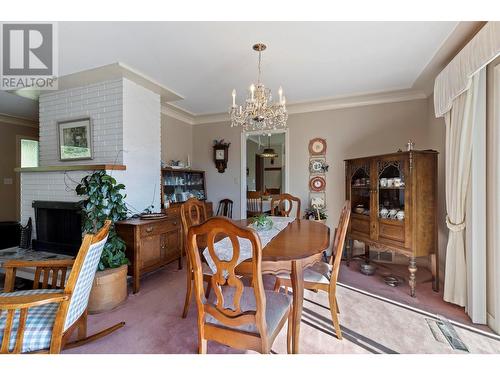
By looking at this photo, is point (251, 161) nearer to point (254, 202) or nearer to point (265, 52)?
point (254, 202)

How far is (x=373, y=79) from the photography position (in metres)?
2.99

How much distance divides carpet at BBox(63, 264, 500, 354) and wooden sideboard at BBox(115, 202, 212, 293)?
31cm

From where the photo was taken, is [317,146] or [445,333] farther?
[317,146]

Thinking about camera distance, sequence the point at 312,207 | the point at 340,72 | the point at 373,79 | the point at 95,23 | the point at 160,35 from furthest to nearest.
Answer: the point at 312,207 → the point at 373,79 → the point at 340,72 → the point at 160,35 → the point at 95,23

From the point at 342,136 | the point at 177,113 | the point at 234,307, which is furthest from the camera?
the point at 177,113

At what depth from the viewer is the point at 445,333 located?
177 centimetres

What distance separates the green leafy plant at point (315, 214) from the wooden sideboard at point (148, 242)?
6.64 feet

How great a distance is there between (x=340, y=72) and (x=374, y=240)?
2077 mm

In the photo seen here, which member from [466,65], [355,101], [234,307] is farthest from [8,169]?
[466,65]

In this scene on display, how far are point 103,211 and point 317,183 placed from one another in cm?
308

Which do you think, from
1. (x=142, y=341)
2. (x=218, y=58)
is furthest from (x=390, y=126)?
(x=142, y=341)

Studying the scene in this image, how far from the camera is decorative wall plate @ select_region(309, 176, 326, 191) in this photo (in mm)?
3900

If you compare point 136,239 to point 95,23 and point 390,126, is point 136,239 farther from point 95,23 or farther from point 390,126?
point 390,126

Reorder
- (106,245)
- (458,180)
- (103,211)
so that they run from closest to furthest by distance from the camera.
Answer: (458,180)
(106,245)
(103,211)
